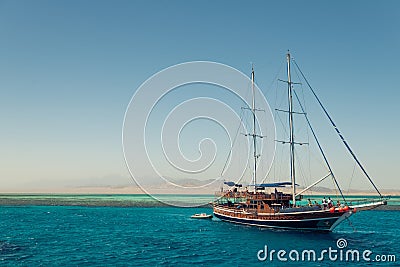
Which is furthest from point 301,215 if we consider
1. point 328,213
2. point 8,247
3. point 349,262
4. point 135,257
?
point 8,247

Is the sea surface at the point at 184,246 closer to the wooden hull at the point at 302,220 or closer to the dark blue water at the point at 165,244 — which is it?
the dark blue water at the point at 165,244

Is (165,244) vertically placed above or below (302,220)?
below

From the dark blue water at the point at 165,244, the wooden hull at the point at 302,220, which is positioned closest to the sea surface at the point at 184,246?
the dark blue water at the point at 165,244

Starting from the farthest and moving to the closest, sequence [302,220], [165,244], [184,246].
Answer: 1. [302,220]
2. [165,244]
3. [184,246]

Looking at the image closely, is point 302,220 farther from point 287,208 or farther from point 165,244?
point 165,244

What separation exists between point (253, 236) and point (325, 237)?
12.9m

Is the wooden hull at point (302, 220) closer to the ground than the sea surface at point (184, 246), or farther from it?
farther from it

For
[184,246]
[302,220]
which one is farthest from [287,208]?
[184,246]

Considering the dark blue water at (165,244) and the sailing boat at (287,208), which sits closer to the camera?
the dark blue water at (165,244)

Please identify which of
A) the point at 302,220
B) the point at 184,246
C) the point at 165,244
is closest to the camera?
the point at 184,246

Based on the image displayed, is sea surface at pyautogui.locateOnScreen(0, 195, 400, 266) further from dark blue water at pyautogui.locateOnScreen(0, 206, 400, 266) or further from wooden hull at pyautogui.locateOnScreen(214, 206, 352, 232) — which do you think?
wooden hull at pyautogui.locateOnScreen(214, 206, 352, 232)

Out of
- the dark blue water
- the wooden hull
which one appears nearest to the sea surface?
the dark blue water

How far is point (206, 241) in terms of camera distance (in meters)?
63.9

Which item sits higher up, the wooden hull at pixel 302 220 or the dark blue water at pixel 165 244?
the wooden hull at pixel 302 220
